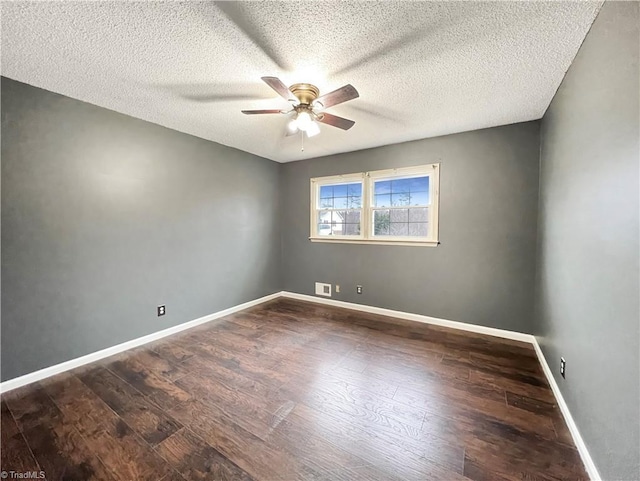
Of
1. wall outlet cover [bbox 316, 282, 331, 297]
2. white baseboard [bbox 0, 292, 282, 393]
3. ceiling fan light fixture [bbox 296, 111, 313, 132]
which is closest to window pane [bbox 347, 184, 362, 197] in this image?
wall outlet cover [bbox 316, 282, 331, 297]

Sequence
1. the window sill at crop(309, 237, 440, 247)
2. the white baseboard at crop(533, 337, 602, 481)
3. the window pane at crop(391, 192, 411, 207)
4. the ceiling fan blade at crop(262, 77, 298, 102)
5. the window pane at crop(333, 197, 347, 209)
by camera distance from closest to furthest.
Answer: the white baseboard at crop(533, 337, 602, 481), the ceiling fan blade at crop(262, 77, 298, 102), the window sill at crop(309, 237, 440, 247), the window pane at crop(391, 192, 411, 207), the window pane at crop(333, 197, 347, 209)

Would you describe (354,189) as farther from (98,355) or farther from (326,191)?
(98,355)

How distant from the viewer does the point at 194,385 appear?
2105 millimetres

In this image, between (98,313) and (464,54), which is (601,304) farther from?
(98,313)

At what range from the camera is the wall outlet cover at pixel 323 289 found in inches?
171

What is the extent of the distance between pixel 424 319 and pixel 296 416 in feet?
7.86

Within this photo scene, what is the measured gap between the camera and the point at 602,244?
132 centimetres

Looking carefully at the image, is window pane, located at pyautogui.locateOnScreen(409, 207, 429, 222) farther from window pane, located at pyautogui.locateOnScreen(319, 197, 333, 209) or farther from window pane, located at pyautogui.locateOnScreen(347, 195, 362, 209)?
window pane, located at pyautogui.locateOnScreen(319, 197, 333, 209)

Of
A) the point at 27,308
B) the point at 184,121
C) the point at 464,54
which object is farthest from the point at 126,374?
the point at 464,54

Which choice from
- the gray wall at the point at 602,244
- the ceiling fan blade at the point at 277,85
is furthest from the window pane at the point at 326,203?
the gray wall at the point at 602,244

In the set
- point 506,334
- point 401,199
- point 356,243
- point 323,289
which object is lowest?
point 506,334

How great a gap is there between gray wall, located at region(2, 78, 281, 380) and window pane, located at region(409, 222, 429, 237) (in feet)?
8.90

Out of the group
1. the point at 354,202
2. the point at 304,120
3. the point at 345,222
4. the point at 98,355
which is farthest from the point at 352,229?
the point at 98,355

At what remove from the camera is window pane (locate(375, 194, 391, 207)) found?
383 cm
